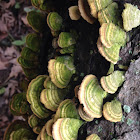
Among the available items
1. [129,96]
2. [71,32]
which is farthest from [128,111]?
[71,32]

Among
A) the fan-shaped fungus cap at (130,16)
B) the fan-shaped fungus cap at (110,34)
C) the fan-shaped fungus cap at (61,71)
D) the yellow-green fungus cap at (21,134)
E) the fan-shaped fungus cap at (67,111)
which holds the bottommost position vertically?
the yellow-green fungus cap at (21,134)

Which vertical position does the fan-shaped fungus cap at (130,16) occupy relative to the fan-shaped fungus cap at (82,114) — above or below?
above

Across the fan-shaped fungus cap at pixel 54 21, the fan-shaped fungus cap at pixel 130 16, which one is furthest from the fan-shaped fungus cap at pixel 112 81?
the fan-shaped fungus cap at pixel 54 21

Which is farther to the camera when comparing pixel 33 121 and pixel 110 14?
pixel 33 121

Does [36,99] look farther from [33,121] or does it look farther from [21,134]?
[21,134]

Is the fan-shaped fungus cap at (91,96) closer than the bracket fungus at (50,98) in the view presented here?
Yes

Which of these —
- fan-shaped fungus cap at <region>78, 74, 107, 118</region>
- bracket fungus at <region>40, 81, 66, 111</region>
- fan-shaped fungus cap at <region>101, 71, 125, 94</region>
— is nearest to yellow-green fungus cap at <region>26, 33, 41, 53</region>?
bracket fungus at <region>40, 81, 66, 111</region>

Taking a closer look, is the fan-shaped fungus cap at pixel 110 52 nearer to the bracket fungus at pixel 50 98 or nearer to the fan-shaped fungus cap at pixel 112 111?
the fan-shaped fungus cap at pixel 112 111

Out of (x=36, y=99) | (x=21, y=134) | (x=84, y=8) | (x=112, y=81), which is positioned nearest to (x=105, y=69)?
(x=112, y=81)
